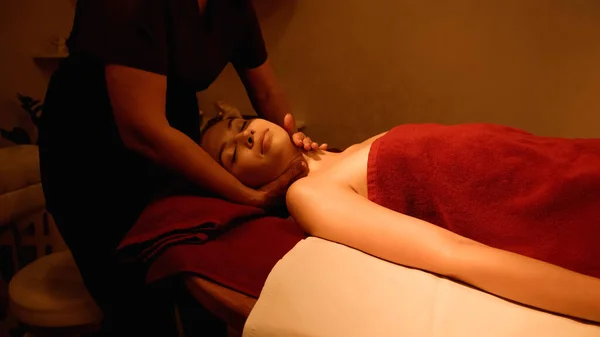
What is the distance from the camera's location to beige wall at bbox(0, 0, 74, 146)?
83.1 inches

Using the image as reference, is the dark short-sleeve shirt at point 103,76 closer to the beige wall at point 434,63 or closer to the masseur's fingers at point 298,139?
the masseur's fingers at point 298,139

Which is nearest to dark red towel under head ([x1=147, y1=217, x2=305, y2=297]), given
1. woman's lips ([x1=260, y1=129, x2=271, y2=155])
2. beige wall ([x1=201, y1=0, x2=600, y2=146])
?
woman's lips ([x1=260, y1=129, x2=271, y2=155])

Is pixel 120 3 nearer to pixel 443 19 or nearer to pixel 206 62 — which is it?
pixel 206 62

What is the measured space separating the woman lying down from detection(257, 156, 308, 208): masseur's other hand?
145 mm

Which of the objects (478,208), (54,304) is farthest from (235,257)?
(54,304)

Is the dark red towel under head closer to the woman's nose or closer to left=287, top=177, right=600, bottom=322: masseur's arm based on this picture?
left=287, top=177, right=600, bottom=322: masseur's arm

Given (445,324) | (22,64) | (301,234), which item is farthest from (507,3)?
(22,64)

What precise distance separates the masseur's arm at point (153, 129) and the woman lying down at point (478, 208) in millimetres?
201

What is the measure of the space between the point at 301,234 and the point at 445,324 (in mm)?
370

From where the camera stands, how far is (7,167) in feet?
5.41

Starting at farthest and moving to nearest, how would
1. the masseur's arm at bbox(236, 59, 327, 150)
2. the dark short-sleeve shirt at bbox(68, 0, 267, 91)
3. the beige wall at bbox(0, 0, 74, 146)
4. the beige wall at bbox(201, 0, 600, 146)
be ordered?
1. the beige wall at bbox(0, 0, 74, 146)
2. the beige wall at bbox(201, 0, 600, 146)
3. the masseur's arm at bbox(236, 59, 327, 150)
4. the dark short-sleeve shirt at bbox(68, 0, 267, 91)

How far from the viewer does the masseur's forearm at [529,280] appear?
2.29ft

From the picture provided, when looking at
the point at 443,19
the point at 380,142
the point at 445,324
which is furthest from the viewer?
the point at 443,19

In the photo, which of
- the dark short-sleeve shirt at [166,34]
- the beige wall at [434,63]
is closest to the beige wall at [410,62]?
the beige wall at [434,63]
